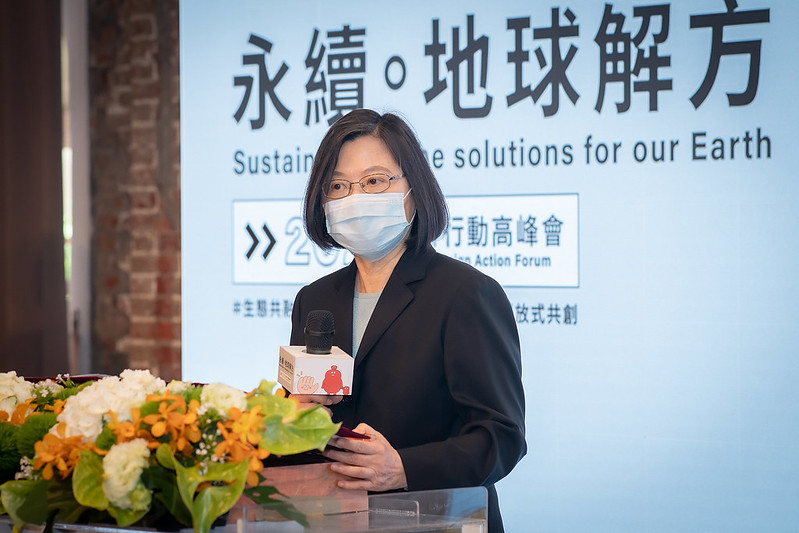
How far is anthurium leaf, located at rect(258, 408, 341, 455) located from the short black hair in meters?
0.97

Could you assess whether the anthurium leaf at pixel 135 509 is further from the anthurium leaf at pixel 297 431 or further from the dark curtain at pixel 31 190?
the dark curtain at pixel 31 190

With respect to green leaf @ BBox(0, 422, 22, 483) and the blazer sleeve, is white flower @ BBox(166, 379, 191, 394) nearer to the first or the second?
green leaf @ BBox(0, 422, 22, 483)

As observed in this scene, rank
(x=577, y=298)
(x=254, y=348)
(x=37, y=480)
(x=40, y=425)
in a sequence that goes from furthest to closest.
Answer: (x=254, y=348) < (x=577, y=298) < (x=40, y=425) < (x=37, y=480)

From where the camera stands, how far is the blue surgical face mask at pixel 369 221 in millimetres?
1908

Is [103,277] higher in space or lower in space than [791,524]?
higher

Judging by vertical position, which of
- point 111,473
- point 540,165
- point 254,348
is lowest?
point 254,348

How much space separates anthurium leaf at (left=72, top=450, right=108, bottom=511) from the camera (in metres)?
1.03

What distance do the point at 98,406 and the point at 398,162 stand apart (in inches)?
41.6

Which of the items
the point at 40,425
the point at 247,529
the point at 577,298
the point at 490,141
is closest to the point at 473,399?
the point at 247,529

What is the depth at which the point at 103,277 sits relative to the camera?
4.38m

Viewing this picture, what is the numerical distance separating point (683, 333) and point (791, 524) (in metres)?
0.83

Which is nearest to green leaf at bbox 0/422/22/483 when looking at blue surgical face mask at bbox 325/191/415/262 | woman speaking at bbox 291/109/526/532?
woman speaking at bbox 291/109/526/532

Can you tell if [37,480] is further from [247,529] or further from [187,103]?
[187,103]

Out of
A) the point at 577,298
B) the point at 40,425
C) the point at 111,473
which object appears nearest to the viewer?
the point at 111,473
